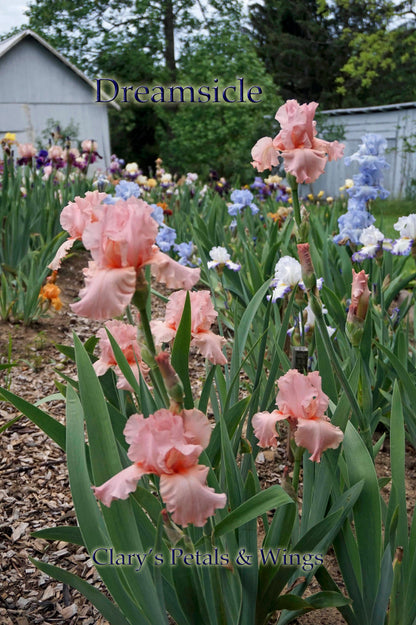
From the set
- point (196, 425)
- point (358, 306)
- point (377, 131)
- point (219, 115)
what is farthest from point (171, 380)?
point (377, 131)

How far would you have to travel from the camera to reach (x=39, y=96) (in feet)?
55.0

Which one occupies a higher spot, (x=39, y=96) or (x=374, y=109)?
(x=39, y=96)

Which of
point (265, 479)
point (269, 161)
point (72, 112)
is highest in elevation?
point (72, 112)

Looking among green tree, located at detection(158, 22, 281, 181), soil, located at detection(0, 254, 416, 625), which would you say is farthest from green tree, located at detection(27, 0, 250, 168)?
soil, located at detection(0, 254, 416, 625)

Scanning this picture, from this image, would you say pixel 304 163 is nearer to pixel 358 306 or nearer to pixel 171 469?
pixel 358 306

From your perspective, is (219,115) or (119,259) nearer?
(119,259)

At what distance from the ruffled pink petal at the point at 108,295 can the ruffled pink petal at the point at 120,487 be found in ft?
0.68

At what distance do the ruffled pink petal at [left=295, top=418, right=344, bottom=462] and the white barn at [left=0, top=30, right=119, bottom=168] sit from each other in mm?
15991

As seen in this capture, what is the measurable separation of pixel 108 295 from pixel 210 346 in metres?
0.31

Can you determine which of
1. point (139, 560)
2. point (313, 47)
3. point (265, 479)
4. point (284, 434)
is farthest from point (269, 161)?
point (313, 47)

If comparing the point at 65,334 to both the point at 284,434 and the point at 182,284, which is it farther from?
the point at 182,284

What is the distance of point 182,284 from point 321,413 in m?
0.37

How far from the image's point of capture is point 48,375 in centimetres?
271

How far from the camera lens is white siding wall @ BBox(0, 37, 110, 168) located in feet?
52.7
